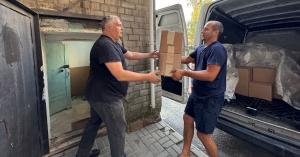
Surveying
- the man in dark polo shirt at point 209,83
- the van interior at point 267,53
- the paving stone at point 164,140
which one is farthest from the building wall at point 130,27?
the man in dark polo shirt at point 209,83

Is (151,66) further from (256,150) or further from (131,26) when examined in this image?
(256,150)

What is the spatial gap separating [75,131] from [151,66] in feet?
5.59

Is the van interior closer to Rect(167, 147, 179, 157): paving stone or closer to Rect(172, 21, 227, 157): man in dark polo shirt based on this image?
Rect(172, 21, 227, 157): man in dark polo shirt

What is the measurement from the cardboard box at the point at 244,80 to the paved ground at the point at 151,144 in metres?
1.21

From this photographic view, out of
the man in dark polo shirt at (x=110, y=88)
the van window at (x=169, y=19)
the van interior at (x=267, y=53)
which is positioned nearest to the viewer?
the man in dark polo shirt at (x=110, y=88)

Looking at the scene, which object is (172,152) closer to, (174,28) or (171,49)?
(171,49)

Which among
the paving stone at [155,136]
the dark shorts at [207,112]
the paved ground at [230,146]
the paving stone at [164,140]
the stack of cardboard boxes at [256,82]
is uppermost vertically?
the stack of cardboard boxes at [256,82]

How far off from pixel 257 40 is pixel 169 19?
1.82 metres

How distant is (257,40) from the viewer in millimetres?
3842

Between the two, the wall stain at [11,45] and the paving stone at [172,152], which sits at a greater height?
the wall stain at [11,45]

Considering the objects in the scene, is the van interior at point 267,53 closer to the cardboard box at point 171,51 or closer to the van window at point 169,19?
the van window at point 169,19

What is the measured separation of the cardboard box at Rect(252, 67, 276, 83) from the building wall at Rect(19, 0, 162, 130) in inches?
66.5

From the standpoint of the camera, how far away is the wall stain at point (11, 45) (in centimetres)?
142

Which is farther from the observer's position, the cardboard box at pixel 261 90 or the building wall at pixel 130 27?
the cardboard box at pixel 261 90
